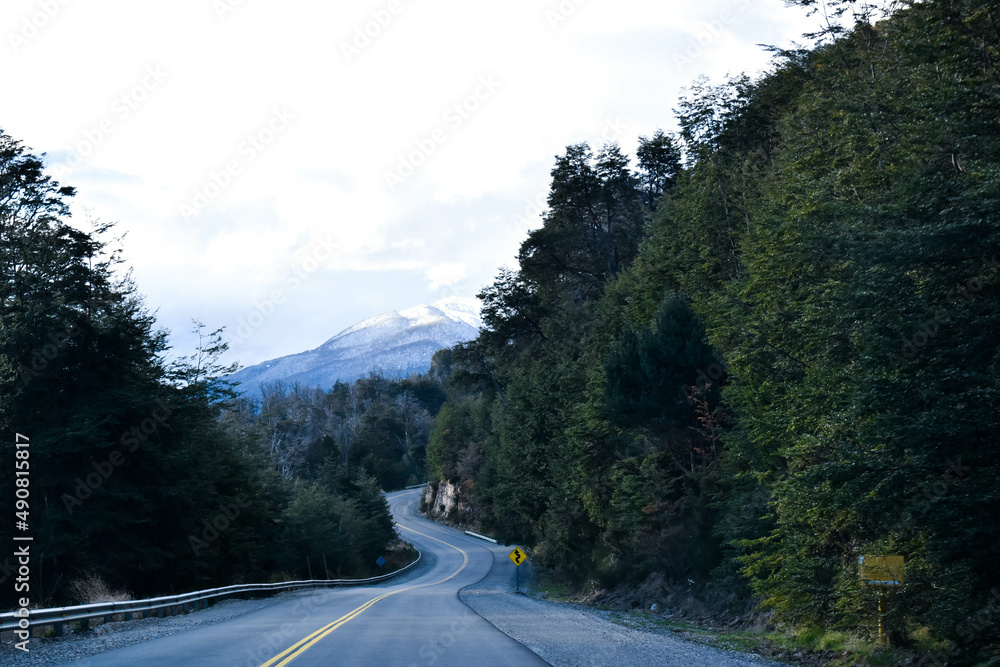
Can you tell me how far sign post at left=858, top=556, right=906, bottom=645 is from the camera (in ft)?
40.8

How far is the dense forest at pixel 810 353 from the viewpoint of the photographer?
1092cm

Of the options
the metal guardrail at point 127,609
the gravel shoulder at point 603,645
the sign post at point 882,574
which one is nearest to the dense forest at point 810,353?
the sign post at point 882,574

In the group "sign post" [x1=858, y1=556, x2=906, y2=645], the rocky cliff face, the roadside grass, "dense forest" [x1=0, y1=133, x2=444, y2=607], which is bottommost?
the rocky cliff face

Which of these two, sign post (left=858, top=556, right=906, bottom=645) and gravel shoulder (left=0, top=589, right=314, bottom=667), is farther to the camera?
sign post (left=858, top=556, right=906, bottom=645)

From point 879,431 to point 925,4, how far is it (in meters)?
9.55

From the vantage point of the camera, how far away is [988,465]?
1066 centimetres

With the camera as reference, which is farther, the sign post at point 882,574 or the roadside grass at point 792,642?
the roadside grass at point 792,642

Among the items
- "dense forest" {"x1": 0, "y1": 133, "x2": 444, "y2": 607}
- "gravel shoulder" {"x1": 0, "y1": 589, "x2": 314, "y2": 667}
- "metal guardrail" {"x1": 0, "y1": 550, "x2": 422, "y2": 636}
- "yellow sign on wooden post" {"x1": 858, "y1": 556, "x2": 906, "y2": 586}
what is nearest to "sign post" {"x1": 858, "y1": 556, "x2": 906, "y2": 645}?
"yellow sign on wooden post" {"x1": 858, "y1": 556, "x2": 906, "y2": 586}

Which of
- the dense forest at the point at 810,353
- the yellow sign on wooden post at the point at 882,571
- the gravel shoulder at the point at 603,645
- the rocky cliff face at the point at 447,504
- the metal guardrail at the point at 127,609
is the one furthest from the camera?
the rocky cliff face at the point at 447,504

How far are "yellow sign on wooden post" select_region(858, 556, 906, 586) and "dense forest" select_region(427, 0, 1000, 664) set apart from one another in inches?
11.2

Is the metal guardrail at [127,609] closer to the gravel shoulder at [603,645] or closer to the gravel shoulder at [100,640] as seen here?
the gravel shoulder at [100,640]

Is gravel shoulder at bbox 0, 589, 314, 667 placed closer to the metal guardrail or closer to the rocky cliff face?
the metal guardrail

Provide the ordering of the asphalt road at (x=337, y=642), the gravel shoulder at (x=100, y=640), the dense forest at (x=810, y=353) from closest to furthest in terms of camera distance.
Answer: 1. the asphalt road at (x=337, y=642)
2. the dense forest at (x=810, y=353)
3. the gravel shoulder at (x=100, y=640)

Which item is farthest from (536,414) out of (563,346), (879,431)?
(879,431)
